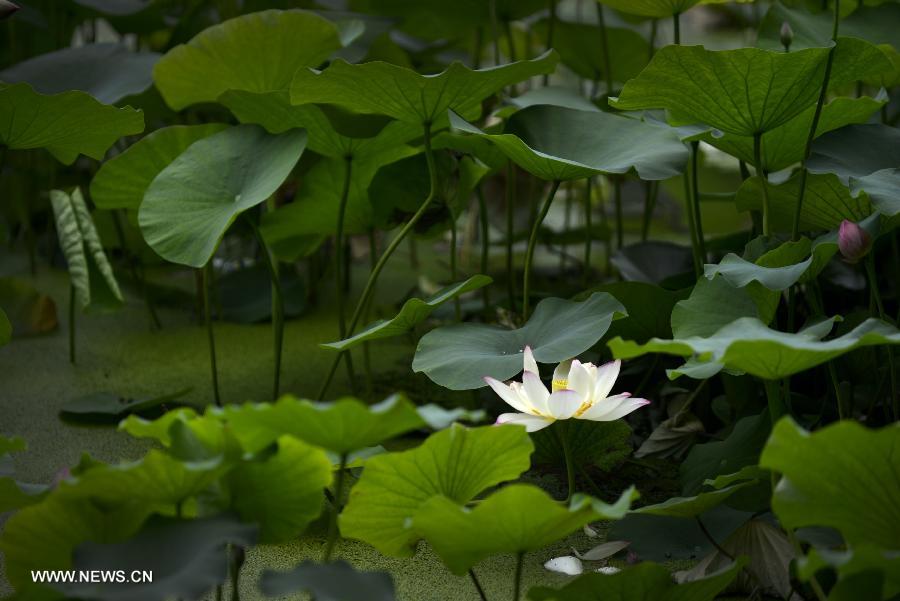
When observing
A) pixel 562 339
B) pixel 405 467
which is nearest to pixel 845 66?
pixel 562 339

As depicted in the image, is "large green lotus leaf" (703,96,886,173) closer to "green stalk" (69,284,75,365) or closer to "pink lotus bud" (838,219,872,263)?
"pink lotus bud" (838,219,872,263)

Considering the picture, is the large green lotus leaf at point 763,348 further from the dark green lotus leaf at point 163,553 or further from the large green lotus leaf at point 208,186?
the large green lotus leaf at point 208,186

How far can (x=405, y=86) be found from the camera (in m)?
1.22

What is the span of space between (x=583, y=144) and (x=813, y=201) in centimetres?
28

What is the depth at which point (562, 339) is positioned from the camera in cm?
116

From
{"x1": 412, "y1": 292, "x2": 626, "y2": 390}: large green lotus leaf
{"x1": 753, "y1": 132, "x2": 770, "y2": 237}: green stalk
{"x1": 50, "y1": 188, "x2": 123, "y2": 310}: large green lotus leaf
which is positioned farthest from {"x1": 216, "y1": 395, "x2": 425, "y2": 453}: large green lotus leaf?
{"x1": 50, "y1": 188, "x2": 123, "y2": 310}: large green lotus leaf

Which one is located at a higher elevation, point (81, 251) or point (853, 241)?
point (853, 241)

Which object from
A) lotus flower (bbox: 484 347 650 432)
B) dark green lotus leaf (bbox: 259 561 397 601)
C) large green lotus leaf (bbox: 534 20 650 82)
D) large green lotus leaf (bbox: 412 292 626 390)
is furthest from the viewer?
large green lotus leaf (bbox: 534 20 650 82)

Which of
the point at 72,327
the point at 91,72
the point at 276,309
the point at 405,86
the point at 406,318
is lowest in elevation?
the point at 72,327

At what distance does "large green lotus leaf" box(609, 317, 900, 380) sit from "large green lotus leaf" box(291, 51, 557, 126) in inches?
18.5

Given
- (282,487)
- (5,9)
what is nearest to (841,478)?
(282,487)

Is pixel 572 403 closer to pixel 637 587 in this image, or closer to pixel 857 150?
pixel 637 587

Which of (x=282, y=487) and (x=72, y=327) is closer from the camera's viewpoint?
(x=282, y=487)

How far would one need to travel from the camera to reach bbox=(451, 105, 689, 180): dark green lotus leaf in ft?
3.94
